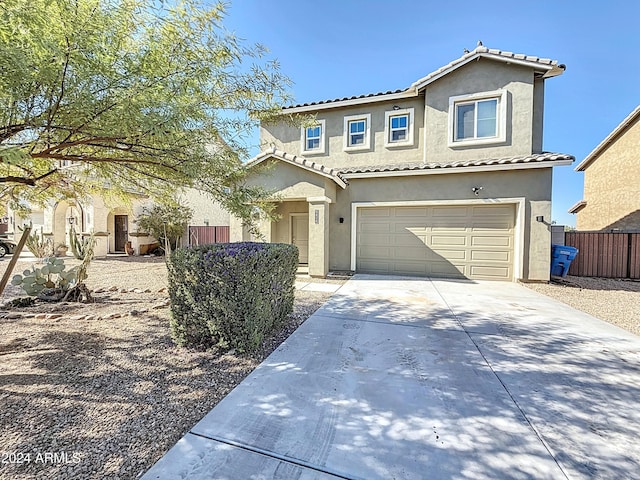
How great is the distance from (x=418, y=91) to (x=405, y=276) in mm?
7409

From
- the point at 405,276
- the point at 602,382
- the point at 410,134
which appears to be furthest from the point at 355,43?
the point at 602,382

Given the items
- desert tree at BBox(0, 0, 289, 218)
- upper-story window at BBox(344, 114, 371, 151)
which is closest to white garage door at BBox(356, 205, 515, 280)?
upper-story window at BBox(344, 114, 371, 151)

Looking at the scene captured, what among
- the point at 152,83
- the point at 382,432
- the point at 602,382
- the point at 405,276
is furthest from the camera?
the point at 405,276

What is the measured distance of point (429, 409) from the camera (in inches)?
116

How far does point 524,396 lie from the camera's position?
3.20 m

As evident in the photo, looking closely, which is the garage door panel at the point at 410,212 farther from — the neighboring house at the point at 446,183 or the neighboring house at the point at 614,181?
the neighboring house at the point at 614,181

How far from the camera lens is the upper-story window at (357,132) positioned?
12555 millimetres

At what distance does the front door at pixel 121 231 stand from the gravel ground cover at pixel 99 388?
49.9 feet

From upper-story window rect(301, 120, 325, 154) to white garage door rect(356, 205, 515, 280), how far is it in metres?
3.94

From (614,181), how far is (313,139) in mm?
16919

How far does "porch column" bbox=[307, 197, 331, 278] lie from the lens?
10.2m

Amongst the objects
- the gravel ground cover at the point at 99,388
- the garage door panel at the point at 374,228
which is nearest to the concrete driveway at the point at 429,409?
the gravel ground cover at the point at 99,388

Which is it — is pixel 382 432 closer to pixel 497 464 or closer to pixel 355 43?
pixel 497 464

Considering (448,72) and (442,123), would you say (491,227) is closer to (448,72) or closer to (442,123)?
(442,123)
